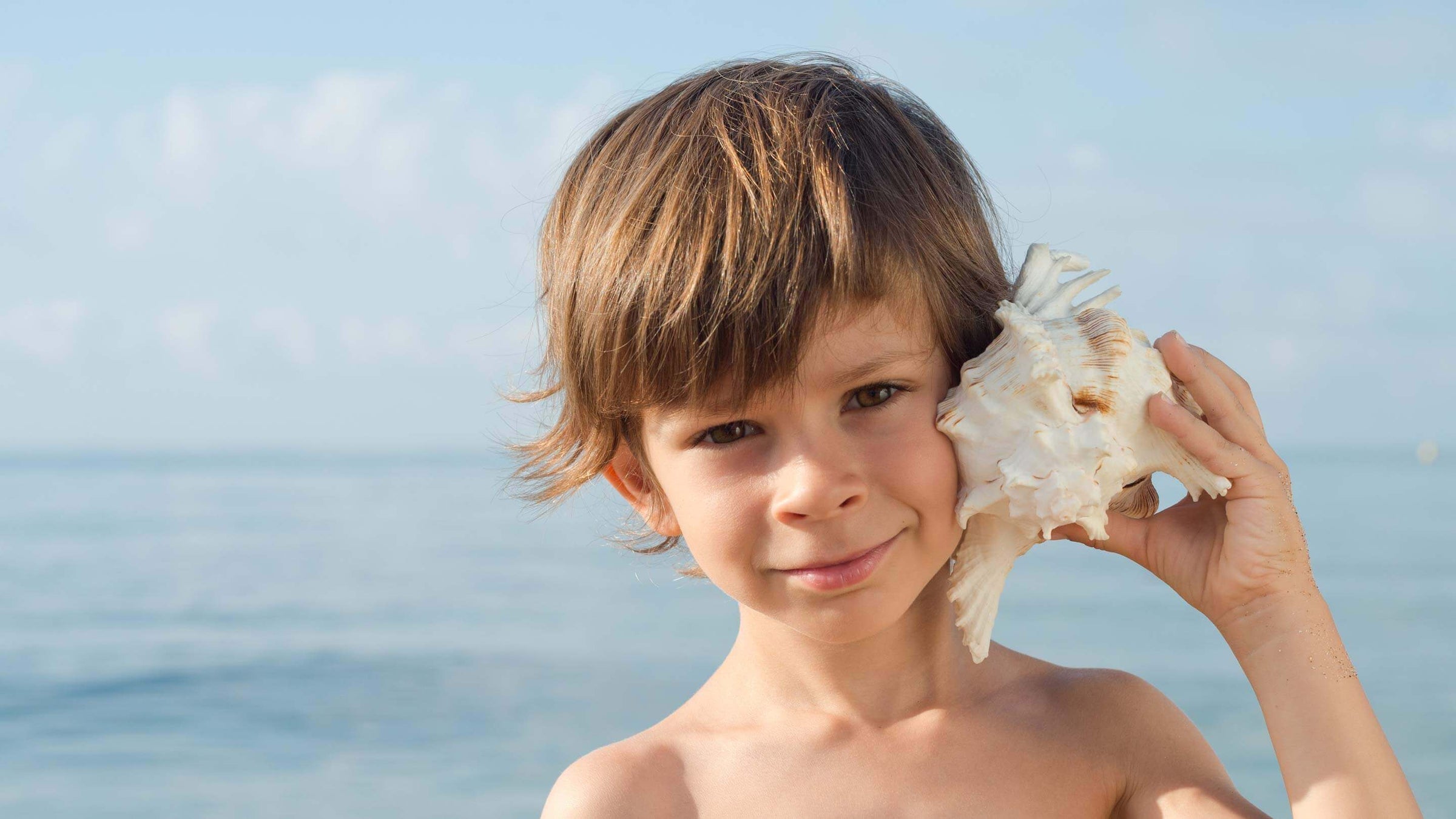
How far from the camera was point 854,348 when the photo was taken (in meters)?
1.89

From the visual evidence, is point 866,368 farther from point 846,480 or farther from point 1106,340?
point 1106,340

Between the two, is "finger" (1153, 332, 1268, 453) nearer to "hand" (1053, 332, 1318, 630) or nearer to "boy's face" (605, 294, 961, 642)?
"hand" (1053, 332, 1318, 630)

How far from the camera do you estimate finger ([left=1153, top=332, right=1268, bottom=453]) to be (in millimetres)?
2043

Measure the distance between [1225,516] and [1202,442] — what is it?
217 millimetres

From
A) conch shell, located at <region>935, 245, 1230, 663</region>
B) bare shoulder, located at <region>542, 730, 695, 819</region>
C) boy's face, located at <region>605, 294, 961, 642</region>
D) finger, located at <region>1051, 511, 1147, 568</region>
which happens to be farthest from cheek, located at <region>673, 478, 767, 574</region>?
finger, located at <region>1051, 511, 1147, 568</region>

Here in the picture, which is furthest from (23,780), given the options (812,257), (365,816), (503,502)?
(503,502)

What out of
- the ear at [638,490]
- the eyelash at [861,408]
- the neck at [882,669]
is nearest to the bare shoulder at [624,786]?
the neck at [882,669]

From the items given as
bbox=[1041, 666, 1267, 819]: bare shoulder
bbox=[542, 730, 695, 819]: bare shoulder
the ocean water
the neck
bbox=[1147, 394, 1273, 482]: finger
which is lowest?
bbox=[1041, 666, 1267, 819]: bare shoulder

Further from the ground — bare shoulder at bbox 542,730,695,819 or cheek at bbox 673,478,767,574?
cheek at bbox 673,478,767,574

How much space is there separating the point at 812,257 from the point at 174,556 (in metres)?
17.7

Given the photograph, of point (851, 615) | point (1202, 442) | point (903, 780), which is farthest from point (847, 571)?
point (1202, 442)

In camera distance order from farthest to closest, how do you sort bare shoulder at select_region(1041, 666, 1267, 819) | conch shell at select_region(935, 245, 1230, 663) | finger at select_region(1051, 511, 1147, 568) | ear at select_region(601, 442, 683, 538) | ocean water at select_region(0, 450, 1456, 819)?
ocean water at select_region(0, 450, 1456, 819), ear at select_region(601, 442, 683, 538), finger at select_region(1051, 511, 1147, 568), bare shoulder at select_region(1041, 666, 1267, 819), conch shell at select_region(935, 245, 1230, 663)

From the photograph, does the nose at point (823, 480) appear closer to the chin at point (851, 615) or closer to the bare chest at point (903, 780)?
the chin at point (851, 615)

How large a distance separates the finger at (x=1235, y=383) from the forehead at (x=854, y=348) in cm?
53
